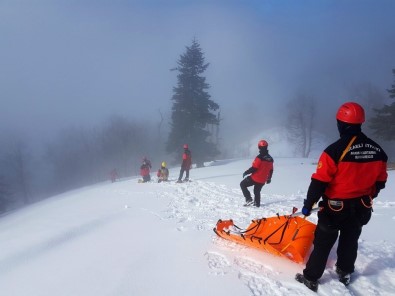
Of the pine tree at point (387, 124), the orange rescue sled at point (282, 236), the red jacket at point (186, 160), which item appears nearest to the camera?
the orange rescue sled at point (282, 236)

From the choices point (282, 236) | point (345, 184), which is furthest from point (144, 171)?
point (345, 184)

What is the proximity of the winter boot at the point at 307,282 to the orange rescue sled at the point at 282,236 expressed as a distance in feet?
1.56

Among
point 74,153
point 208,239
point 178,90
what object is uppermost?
point 178,90

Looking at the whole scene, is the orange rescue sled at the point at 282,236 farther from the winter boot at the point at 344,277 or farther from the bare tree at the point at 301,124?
the bare tree at the point at 301,124

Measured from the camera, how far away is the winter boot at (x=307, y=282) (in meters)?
3.82

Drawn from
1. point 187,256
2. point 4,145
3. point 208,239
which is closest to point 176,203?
point 208,239

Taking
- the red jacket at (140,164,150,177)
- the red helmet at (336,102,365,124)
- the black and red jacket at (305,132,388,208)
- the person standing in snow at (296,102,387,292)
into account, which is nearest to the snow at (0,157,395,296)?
the person standing in snow at (296,102,387,292)

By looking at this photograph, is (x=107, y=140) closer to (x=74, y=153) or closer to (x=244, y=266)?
(x=74, y=153)

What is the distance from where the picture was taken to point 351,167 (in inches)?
143

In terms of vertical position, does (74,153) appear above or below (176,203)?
below

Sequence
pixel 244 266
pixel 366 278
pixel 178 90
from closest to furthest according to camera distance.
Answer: pixel 366 278 → pixel 244 266 → pixel 178 90

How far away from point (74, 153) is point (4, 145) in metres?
32.3

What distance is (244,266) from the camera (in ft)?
14.9

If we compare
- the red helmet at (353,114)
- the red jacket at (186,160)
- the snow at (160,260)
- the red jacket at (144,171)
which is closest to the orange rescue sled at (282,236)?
the snow at (160,260)
